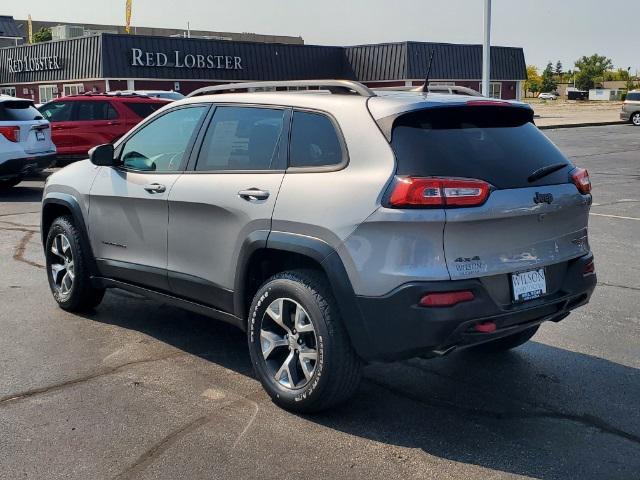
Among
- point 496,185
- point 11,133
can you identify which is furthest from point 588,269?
point 11,133

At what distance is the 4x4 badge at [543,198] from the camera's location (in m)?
4.08

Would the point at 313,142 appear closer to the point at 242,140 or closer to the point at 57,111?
the point at 242,140

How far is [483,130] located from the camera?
166 inches

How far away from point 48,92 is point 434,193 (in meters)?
43.5

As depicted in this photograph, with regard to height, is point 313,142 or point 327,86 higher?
point 327,86

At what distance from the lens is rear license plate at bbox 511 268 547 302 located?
399 cm

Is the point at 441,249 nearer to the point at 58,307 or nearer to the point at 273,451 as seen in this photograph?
the point at 273,451

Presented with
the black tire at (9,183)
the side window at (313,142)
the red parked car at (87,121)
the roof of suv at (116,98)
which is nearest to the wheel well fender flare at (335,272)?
the side window at (313,142)

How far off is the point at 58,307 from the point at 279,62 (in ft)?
130

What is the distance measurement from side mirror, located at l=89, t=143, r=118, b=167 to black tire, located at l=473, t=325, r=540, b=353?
2985 mm

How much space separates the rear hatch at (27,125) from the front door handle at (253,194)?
10.4 metres

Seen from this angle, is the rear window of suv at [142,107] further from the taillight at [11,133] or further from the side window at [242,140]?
the side window at [242,140]

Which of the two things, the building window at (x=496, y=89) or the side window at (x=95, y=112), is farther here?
the building window at (x=496, y=89)

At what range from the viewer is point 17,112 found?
1390 centimetres
